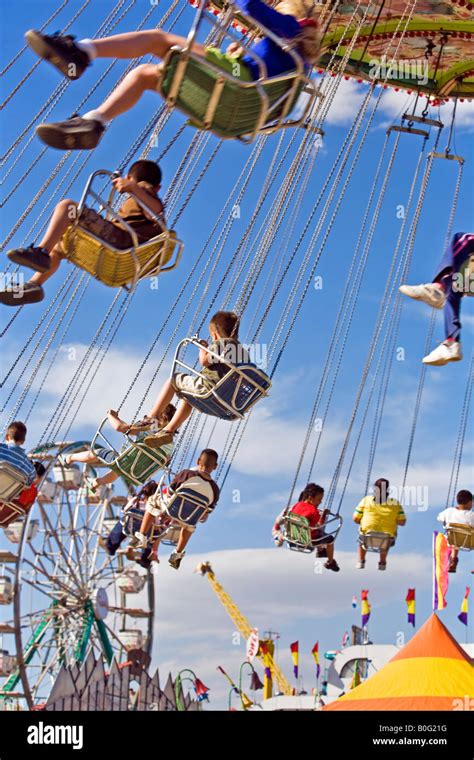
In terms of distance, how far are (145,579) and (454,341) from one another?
21572 millimetres

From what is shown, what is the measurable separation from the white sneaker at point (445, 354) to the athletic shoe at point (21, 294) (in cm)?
412

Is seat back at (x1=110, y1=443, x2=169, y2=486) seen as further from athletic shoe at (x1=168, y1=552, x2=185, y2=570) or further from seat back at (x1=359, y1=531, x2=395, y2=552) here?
seat back at (x1=359, y1=531, x2=395, y2=552)

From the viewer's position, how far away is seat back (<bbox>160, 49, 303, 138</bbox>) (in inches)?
254

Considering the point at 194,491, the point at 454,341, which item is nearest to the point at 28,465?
the point at 194,491

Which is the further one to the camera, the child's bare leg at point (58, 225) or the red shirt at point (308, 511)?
the red shirt at point (308, 511)

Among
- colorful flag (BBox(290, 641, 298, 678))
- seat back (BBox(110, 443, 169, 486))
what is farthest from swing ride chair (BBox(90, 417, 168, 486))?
colorful flag (BBox(290, 641, 298, 678))

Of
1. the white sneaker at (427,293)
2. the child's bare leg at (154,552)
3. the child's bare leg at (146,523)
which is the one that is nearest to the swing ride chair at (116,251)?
the white sneaker at (427,293)

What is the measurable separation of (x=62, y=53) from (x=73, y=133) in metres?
0.43

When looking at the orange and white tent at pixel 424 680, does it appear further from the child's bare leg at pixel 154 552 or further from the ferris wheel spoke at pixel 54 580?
the ferris wheel spoke at pixel 54 580

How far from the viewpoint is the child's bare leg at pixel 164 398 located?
30.8 feet

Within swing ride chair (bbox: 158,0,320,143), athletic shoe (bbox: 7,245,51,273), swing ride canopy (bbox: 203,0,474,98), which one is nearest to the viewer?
swing ride chair (bbox: 158,0,320,143)

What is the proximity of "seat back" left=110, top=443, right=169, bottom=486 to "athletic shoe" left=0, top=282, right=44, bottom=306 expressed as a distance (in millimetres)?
3536

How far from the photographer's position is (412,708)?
1377cm
